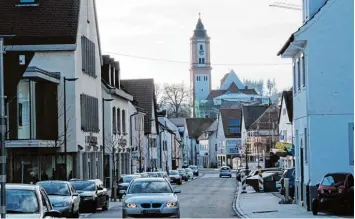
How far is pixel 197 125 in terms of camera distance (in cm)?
18850

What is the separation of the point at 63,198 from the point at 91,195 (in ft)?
22.5

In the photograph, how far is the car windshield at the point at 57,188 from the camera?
29233 millimetres

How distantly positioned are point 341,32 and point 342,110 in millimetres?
2913

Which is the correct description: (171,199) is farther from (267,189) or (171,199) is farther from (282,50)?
(267,189)

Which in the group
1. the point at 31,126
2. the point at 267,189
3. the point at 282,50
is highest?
the point at 282,50

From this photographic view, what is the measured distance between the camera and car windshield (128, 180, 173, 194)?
26.8 metres

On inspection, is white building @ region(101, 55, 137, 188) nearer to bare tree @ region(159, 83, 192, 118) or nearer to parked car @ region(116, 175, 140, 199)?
parked car @ region(116, 175, 140, 199)

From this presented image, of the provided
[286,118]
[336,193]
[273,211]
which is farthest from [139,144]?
[336,193]

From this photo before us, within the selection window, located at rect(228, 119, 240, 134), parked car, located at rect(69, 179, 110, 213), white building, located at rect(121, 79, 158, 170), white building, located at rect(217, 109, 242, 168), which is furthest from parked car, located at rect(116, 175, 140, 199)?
window, located at rect(228, 119, 240, 134)

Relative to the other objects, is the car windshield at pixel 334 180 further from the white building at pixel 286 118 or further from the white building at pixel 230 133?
the white building at pixel 230 133

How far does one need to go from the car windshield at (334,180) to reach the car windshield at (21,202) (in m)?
13.7

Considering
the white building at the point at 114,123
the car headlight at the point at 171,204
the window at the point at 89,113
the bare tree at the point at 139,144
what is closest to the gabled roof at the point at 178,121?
the bare tree at the point at 139,144

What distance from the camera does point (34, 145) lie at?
44469 mm

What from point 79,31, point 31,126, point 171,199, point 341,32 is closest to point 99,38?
point 79,31
